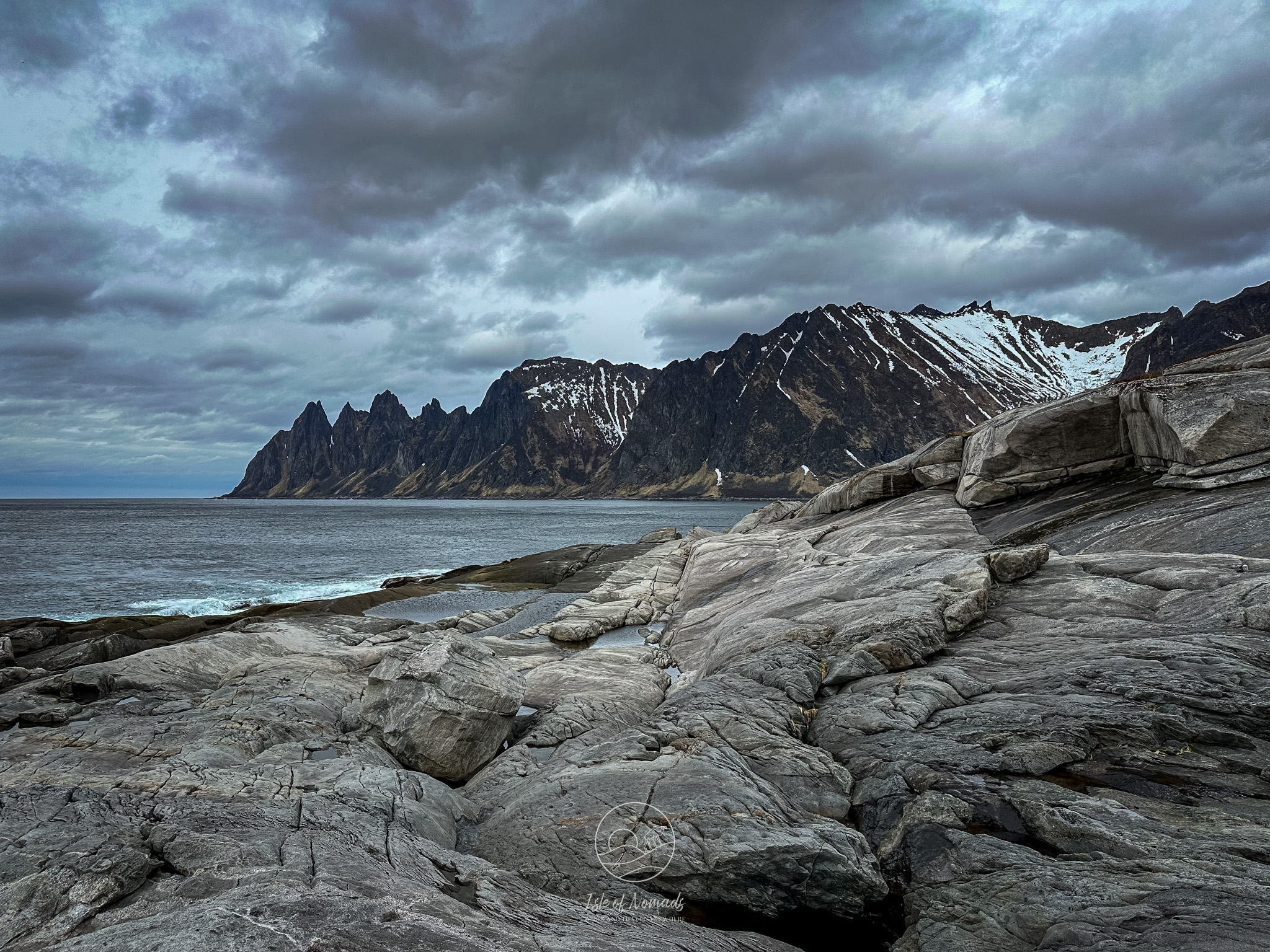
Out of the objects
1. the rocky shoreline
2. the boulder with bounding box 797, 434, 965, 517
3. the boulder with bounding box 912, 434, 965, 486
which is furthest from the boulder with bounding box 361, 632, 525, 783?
the boulder with bounding box 912, 434, 965, 486

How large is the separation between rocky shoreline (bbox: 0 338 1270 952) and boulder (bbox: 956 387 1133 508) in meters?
2.73

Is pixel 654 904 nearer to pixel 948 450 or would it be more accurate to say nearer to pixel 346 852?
pixel 346 852

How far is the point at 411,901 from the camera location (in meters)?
5.96

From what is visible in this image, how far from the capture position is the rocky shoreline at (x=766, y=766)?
247 inches

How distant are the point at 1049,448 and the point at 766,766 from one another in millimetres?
24055

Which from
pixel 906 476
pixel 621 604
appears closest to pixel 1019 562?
pixel 906 476

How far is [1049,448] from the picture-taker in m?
27.0

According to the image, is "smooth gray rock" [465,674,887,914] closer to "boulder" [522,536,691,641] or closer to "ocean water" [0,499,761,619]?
"boulder" [522,536,691,641]

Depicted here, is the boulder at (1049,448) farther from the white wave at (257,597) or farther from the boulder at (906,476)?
the white wave at (257,597)

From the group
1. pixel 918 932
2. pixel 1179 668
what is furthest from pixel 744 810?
pixel 1179 668

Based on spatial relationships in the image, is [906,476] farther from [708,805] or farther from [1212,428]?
[708,805]

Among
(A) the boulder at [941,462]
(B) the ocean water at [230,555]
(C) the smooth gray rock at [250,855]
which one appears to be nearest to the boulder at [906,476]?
(A) the boulder at [941,462]

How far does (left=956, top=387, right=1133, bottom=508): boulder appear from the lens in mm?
25734

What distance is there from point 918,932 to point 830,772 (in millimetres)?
3491
